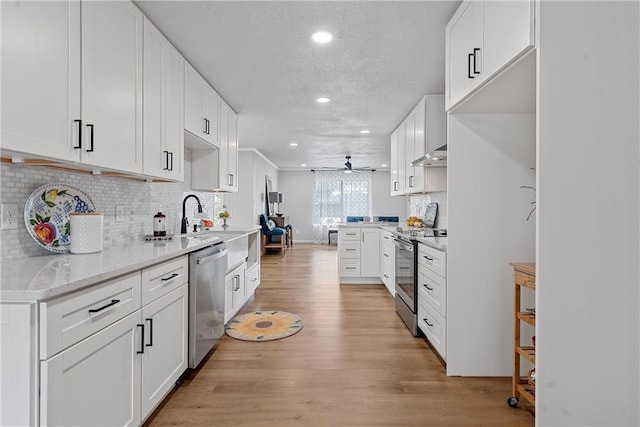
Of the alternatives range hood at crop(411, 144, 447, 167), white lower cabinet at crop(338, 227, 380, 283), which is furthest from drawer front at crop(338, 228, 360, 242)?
range hood at crop(411, 144, 447, 167)

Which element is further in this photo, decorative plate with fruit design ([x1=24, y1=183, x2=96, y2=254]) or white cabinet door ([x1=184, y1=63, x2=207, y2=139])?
white cabinet door ([x1=184, y1=63, x2=207, y2=139])

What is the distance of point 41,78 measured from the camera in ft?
4.68

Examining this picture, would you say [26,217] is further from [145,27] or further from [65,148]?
[145,27]

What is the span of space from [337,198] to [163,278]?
9.64 meters

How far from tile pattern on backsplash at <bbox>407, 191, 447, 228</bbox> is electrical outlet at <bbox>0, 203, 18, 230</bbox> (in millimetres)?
3741

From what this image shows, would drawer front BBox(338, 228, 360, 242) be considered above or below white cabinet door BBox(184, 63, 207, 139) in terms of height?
below

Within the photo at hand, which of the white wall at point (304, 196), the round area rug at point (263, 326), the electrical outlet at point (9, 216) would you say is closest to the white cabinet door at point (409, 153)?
the round area rug at point (263, 326)

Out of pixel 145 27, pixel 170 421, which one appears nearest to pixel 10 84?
pixel 145 27

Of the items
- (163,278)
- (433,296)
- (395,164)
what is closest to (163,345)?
(163,278)

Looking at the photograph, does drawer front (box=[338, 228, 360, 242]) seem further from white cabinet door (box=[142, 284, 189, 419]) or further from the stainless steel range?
white cabinet door (box=[142, 284, 189, 419])

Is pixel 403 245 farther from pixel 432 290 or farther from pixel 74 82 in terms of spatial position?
pixel 74 82

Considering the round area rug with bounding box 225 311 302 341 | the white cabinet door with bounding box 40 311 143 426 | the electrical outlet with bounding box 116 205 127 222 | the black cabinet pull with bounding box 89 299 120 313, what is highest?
the electrical outlet with bounding box 116 205 127 222

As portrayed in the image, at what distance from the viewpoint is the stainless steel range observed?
3166mm

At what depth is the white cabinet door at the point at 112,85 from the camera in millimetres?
1696
